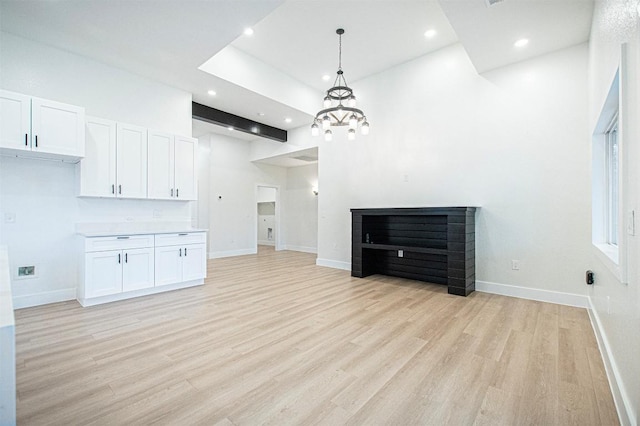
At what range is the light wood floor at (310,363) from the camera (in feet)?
5.50

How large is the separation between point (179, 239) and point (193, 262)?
0.42m

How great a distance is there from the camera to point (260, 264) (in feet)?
21.7

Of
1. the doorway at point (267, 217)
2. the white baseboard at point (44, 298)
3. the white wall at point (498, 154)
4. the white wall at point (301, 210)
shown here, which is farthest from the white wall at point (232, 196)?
the white wall at point (498, 154)

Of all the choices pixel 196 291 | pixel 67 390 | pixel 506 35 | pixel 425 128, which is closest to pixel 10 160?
pixel 196 291

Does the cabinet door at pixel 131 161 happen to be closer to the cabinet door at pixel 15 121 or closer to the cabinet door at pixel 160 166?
the cabinet door at pixel 160 166

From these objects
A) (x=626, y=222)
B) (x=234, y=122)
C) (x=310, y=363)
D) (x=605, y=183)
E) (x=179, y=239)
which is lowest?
(x=310, y=363)

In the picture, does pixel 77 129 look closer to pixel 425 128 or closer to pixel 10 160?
pixel 10 160

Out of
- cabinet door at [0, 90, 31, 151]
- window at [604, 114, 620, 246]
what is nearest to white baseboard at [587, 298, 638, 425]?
window at [604, 114, 620, 246]

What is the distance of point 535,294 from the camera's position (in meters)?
3.84

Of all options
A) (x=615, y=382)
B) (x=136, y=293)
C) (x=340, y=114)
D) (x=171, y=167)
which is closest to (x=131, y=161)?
(x=171, y=167)

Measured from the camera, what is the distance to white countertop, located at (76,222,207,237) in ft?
12.3

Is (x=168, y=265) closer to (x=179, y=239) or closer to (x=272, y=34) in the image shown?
(x=179, y=239)

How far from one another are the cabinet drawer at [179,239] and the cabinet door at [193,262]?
3.1 inches

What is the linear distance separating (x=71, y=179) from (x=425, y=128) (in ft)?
17.4
